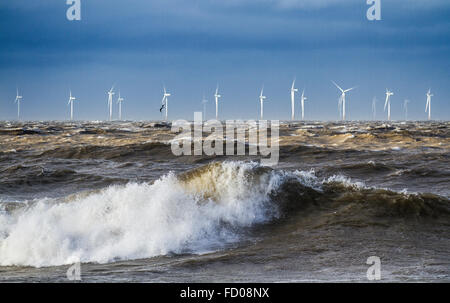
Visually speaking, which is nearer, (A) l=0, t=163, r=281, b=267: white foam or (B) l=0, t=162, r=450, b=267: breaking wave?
(A) l=0, t=163, r=281, b=267: white foam

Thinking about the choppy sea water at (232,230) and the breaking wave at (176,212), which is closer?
the choppy sea water at (232,230)

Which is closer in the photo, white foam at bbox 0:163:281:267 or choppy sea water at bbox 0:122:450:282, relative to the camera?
choppy sea water at bbox 0:122:450:282

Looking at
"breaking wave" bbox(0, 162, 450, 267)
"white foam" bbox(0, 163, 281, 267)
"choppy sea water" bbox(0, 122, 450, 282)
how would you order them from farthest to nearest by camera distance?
"breaking wave" bbox(0, 162, 450, 267) < "white foam" bbox(0, 163, 281, 267) < "choppy sea water" bbox(0, 122, 450, 282)

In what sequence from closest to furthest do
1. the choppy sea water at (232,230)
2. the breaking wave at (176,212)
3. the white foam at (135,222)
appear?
the choppy sea water at (232,230)
the white foam at (135,222)
the breaking wave at (176,212)

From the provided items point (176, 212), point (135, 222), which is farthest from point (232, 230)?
point (135, 222)

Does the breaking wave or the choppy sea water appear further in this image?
the breaking wave

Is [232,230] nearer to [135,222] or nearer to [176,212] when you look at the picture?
[176,212]

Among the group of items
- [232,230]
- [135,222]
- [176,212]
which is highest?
[176,212]

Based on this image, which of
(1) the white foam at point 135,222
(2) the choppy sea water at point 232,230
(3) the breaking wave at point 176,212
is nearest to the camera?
(2) the choppy sea water at point 232,230

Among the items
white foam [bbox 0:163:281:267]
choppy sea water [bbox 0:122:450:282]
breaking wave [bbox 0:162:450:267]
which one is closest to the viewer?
choppy sea water [bbox 0:122:450:282]

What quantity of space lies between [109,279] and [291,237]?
16.8ft

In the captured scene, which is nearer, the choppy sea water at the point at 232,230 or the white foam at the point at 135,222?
the choppy sea water at the point at 232,230
